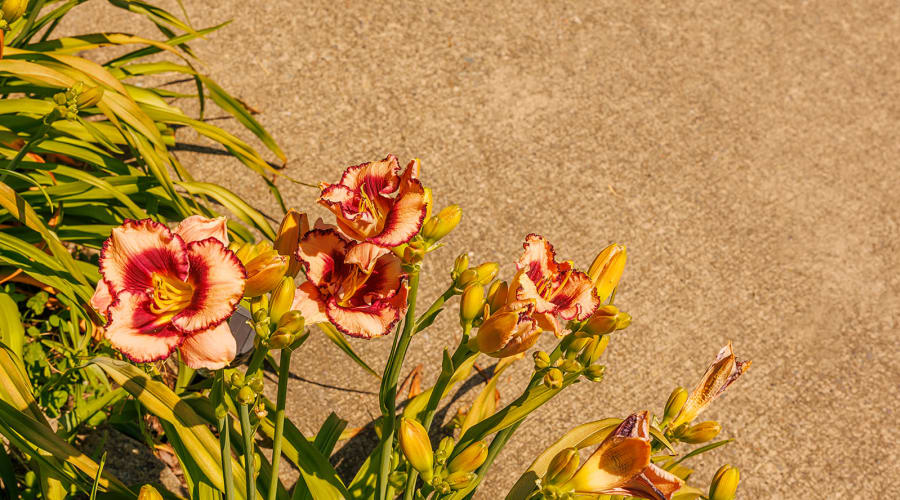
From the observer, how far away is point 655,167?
96.7 inches

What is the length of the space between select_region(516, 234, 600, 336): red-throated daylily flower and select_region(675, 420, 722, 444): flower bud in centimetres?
25

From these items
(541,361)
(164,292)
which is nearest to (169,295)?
(164,292)

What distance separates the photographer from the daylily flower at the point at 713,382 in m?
1.10

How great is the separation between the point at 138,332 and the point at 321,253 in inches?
9.8

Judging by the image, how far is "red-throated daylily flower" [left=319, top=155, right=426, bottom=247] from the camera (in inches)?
37.3

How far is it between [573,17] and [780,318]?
4.35ft

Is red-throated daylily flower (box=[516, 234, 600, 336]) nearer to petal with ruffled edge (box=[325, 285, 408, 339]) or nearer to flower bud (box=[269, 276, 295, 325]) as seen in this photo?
petal with ruffled edge (box=[325, 285, 408, 339])

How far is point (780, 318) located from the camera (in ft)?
7.34

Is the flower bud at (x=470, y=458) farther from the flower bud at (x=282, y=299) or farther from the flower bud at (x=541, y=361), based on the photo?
the flower bud at (x=282, y=299)

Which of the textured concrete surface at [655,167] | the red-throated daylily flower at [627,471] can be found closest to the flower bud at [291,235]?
the red-throated daylily flower at [627,471]

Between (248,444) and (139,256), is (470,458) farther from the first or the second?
(139,256)

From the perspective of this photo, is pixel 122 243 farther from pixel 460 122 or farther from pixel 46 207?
pixel 460 122

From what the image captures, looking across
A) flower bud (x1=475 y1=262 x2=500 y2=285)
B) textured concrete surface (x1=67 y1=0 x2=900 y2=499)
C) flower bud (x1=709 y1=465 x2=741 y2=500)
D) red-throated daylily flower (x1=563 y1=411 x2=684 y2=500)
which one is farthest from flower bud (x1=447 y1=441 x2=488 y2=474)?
textured concrete surface (x1=67 y1=0 x2=900 y2=499)

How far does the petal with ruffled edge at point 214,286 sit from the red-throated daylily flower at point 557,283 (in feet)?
1.22
